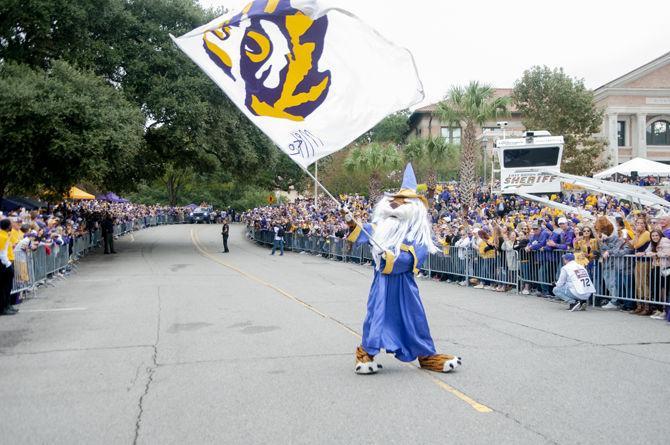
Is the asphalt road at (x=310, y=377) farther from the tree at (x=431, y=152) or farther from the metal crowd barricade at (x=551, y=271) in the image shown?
the tree at (x=431, y=152)

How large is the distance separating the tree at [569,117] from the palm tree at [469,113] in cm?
1211

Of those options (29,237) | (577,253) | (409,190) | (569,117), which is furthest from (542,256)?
(569,117)

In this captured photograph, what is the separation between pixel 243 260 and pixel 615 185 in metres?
14.3

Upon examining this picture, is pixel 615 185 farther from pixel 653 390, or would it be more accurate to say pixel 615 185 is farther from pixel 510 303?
pixel 653 390

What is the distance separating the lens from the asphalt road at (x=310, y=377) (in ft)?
15.9

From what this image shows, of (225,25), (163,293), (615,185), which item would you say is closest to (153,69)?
→ (163,293)

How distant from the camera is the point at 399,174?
46.6 metres

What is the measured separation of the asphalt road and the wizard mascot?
22 centimetres

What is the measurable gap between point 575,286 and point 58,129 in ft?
58.2

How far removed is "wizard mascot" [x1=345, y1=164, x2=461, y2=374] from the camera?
6688mm

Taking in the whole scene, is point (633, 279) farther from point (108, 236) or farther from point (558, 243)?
point (108, 236)

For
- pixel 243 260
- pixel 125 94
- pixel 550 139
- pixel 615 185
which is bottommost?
pixel 243 260

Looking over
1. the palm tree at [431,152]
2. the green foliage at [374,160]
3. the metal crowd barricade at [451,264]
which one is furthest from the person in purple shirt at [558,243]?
the green foliage at [374,160]

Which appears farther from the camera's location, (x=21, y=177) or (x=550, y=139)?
(x=550, y=139)
